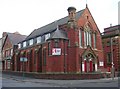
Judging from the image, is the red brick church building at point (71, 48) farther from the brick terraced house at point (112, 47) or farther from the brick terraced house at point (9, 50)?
the brick terraced house at point (9, 50)

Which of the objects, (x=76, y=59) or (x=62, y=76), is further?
(x=76, y=59)

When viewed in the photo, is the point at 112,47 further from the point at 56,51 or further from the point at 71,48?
the point at 56,51

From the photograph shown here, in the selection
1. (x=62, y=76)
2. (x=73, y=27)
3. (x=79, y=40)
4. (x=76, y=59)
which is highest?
(x=73, y=27)

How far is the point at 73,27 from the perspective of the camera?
42.8 m

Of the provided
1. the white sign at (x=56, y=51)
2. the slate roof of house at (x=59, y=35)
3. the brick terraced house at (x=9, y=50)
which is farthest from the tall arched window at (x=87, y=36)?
the brick terraced house at (x=9, y=50)

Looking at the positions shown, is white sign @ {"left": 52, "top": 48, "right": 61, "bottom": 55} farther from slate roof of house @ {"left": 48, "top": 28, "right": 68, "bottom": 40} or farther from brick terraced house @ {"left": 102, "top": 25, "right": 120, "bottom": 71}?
brick terraced house @ {"left": 102, "top": 25, "right": 120, "bottom": 71}

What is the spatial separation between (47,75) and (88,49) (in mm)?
Result: 12110

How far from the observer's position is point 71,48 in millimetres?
42719

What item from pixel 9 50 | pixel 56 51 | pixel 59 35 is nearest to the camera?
pixel 56 51

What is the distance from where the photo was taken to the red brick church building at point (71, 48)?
41.5 meters

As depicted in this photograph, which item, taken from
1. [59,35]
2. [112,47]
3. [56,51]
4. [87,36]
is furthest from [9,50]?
[112,47]

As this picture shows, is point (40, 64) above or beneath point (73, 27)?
beneath

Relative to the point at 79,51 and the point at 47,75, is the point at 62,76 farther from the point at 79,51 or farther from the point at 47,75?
the point at 79,51

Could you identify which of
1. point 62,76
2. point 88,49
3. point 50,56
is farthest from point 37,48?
point 62,76
